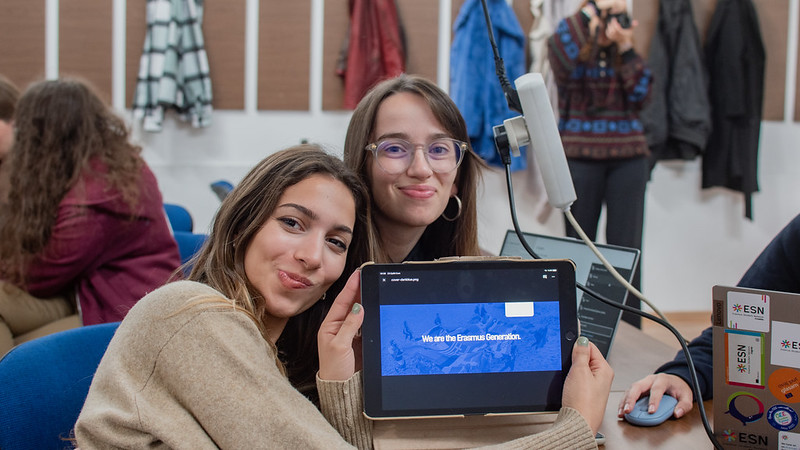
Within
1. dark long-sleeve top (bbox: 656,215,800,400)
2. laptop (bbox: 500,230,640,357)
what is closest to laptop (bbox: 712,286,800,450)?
dark long-sleeve top (bbox: 656,215,800,400)

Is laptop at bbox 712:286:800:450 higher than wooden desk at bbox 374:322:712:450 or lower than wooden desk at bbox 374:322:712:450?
higher

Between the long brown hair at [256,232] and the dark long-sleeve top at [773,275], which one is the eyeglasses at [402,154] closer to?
the long brown hair at [256,232]

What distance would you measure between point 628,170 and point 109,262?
7.77 feet

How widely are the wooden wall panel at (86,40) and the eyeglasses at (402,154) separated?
2.85 m

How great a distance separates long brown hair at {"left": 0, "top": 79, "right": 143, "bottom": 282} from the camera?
2078 millimetres

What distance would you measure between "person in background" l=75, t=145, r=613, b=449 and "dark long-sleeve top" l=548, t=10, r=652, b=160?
2465mm

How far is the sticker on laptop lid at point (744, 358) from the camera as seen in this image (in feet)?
3.08

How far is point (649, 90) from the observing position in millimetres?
3416

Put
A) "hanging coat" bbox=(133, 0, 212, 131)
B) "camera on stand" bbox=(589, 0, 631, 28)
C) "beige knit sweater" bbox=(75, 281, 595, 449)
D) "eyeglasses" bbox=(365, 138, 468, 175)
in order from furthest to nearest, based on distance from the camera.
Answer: "hanging coat" bbox=(133, 0, 212, 131)
"camera on stand" bbox=(589, 0, 631, 28)
"eyeglasses" bbox=(365, 138, 468, 175)
"beige knit sweater" bbox=(75, 281, 595, 449)

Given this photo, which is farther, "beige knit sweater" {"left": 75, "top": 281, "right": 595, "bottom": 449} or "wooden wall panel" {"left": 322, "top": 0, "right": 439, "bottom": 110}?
"wooden wall panel" {"left": 322, "top": 0, "right": 439, "bottom": 110}

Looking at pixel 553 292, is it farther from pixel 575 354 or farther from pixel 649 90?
pixel 649 90

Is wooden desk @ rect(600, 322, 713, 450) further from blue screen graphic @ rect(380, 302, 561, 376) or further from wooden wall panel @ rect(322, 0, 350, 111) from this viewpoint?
wooden wall panel @ rect(322, 0, 350, 111)

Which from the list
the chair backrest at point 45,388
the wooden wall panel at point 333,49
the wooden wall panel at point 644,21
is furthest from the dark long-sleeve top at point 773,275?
the wooden wall panel at point 644,21

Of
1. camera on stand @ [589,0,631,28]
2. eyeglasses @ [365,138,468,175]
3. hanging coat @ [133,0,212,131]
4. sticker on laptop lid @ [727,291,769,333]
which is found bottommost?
sticker on laptop lid @ [727,291,769,333]
